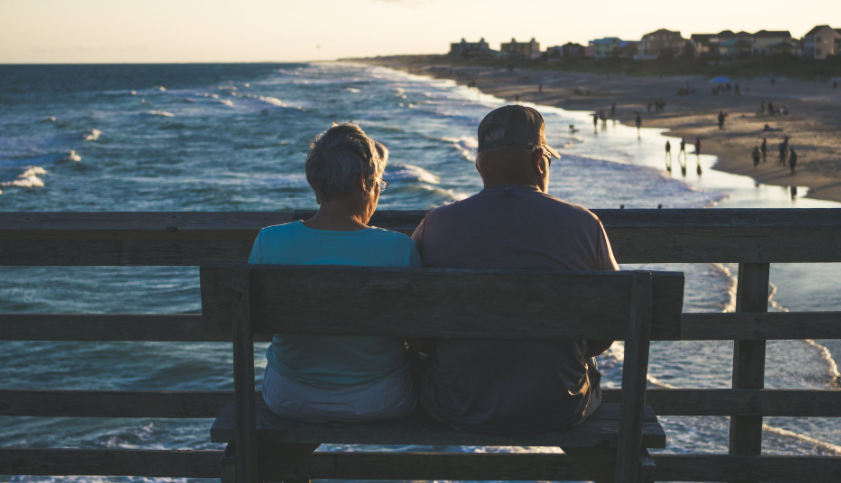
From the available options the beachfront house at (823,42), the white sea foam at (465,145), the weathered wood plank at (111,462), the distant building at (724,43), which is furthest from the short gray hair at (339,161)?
the distant building at (724,43)

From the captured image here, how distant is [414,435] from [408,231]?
885mm

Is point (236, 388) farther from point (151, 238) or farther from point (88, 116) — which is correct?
point (88, 116)

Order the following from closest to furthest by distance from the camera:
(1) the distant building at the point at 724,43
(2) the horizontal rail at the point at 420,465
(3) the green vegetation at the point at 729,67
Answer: (2) the horizontal rail at the point at 420,465, (3) the green vegetation at the point at 729,67, (1) the distant building at the point at 724,43

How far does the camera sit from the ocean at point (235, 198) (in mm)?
7336

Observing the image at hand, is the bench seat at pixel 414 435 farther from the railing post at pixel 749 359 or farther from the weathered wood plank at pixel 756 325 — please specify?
the railing post at pixel 749 359

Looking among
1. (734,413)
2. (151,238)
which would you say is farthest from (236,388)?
(734,413)

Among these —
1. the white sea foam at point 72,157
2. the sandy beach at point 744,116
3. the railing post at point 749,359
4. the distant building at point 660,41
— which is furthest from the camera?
the distant building at point 660,41

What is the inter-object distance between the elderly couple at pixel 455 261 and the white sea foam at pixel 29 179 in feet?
91.8

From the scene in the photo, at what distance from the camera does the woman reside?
2445 mm

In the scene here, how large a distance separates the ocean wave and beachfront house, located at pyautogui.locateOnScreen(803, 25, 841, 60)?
316 ft

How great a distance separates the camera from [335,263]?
96.7 inches

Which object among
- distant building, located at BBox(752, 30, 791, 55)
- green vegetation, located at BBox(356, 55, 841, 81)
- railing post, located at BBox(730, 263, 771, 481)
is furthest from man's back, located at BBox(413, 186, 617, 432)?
distant building, located at BBox(752, 30, 791, 55)

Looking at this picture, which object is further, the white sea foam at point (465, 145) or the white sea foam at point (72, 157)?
the white sea foam at point (465, 145)

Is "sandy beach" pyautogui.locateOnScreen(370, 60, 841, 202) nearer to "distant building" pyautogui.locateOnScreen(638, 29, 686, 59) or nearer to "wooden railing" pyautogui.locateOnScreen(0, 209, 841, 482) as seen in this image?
"wooden railing" pyautogui.locateOnScreen(0, 209, 841, 482)
